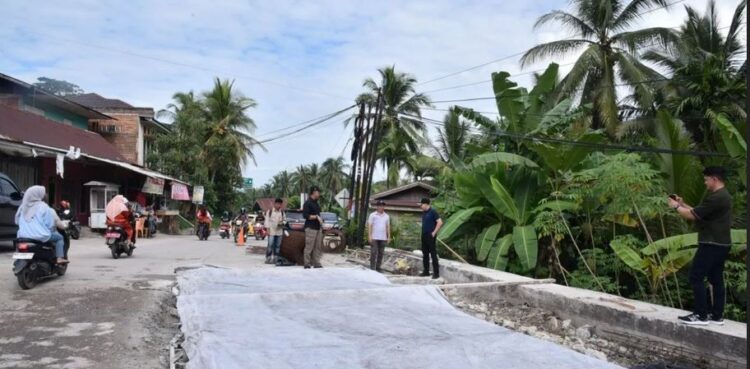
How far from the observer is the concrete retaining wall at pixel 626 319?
526 cm

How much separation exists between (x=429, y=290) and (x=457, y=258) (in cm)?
517

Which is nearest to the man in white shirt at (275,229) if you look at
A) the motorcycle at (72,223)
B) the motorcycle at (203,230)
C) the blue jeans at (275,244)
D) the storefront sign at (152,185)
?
the blue jeans at (275,244)

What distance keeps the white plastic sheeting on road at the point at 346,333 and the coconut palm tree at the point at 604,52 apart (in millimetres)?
18963

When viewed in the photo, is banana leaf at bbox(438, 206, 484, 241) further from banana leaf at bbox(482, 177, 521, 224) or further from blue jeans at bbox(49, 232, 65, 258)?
blue jeans at bbox(49, 232, 65, 258)

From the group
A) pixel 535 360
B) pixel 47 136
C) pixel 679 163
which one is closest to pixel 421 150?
pixel 47 136

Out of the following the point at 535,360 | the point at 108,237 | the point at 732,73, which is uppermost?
the point at 732,73

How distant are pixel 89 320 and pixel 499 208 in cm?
752

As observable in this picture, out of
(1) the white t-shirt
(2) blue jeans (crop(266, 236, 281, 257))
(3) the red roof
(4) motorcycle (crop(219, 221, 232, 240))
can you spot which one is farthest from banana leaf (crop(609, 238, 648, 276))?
(4) motorcycle (crop(219, 221, 232, 240))

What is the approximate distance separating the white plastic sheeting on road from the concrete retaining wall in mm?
1215

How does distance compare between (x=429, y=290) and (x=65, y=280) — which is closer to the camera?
(x=429, y=290)

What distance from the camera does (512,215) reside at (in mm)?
11031

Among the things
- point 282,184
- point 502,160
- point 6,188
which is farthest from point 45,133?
point 282,184

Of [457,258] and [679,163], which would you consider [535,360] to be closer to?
[679,163]

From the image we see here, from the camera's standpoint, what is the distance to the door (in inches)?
493
